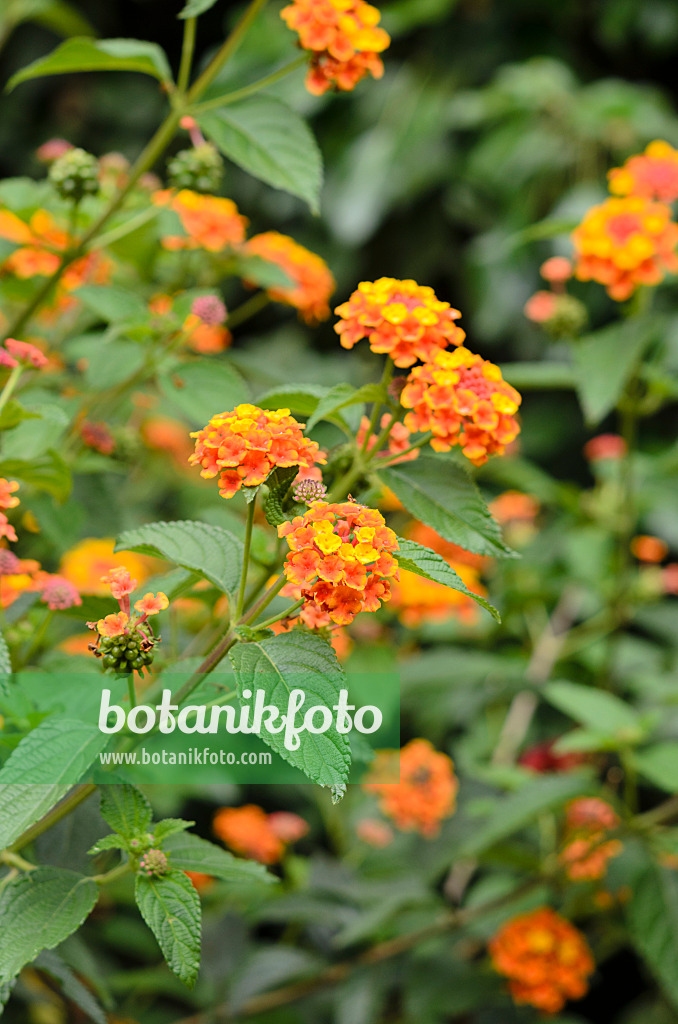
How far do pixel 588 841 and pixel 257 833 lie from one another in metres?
0.41

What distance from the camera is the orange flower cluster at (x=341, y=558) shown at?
0.46 metres

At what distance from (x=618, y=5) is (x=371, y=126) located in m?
0.53

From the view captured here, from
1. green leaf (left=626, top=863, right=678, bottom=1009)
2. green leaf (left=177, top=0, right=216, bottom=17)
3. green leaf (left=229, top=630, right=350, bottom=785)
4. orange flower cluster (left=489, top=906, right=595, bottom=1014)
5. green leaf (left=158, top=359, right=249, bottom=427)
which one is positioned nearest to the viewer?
green leaf (left=229, top=630, right=350, bottom=785)

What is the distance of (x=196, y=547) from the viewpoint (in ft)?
1.84

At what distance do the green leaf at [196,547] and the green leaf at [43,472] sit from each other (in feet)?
0.54

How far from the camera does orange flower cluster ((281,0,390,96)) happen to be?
2.37 feet

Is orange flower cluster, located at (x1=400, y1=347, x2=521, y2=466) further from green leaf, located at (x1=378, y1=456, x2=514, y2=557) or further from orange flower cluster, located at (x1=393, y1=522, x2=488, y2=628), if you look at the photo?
orange flower cluster, located at (x1=393, y1=522, x2=488, y2=628)

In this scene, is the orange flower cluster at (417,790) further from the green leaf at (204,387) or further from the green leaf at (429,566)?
the green leaf at (429,566)

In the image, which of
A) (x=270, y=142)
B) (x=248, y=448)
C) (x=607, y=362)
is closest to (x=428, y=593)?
(x=607, y=362)

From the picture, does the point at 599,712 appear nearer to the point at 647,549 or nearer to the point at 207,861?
the point at 647,549

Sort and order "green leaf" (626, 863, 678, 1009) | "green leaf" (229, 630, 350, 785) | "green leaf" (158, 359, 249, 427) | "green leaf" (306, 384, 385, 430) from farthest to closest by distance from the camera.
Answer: "green leaf" (626, 863, 678, 1009)
"green leaf" (158, 359, 249, 427)
"green leaf" (306, 384, 385, 430)
"green leaf" (229, 630, 350, 785)

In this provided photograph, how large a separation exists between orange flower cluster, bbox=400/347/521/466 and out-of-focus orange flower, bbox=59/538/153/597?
49cm

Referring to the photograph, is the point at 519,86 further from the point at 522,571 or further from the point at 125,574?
the point at 125,574

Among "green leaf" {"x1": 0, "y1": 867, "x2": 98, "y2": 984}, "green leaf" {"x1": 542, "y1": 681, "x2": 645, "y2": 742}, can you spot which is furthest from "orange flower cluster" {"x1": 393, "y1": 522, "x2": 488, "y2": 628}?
"green leaf" {"x1": 0, "y1": 867, "x2": 98, "y2": 984}
